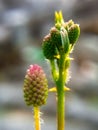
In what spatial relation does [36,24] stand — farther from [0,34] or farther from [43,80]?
[43,80]

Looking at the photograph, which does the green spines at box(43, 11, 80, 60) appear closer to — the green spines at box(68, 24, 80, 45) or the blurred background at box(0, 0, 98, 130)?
the green spines at box(68, 24, 80, 45)

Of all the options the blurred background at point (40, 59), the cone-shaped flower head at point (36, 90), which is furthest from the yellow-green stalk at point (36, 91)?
the blurred background at point (40, 59)

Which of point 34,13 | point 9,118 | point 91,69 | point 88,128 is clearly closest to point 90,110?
point 88,128

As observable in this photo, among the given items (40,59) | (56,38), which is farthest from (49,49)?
(40,59)

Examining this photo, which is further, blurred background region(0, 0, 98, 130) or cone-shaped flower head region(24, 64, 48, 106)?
blurred background region(0, 0, 98, 130)

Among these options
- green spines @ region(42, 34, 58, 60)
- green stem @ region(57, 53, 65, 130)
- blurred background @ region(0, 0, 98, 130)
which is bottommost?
green stem @ region(57, 53, 65, 130)

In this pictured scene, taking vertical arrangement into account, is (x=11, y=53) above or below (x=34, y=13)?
below

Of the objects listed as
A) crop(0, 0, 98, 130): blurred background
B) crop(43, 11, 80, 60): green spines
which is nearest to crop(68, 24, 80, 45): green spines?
crop(43, 11, 80, 60): green spines
